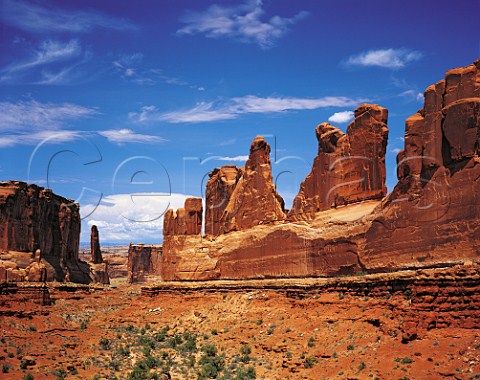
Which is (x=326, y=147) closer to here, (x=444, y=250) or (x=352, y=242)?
(x=352, y=242)

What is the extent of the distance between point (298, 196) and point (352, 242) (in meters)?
17.0

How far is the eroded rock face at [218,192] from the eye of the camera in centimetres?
5478

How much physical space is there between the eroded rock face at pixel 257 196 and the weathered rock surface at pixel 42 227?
2173cm

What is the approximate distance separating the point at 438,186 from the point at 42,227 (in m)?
62.4

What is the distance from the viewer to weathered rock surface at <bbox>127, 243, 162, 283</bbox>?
4601 inches

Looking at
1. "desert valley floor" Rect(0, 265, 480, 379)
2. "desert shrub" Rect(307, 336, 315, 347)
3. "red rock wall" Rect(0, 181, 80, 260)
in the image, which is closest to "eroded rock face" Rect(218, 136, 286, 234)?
"desert valley floor" Rect(0, 265, 480, 379)

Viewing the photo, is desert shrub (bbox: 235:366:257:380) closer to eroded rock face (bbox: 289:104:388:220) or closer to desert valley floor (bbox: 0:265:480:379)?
desert valley floor (bbox: 0:265:480:379)

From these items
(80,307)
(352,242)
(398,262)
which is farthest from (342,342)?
(80,307)

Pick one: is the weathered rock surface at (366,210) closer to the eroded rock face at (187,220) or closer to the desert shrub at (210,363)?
the eroded rock face at (187,220)

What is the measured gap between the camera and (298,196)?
4781cm

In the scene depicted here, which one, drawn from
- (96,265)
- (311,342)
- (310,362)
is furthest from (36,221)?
(310,362)

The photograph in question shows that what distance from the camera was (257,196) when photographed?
140 feet

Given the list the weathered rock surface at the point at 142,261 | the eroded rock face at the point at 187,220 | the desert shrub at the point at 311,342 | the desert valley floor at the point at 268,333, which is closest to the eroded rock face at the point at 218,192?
the eroded rock face at the point at 187,220

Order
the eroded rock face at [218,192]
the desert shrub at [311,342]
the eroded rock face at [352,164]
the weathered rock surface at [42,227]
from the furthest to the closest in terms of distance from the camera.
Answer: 1. the weathered rock surface at [42,227]
2. the eroded rock face at [218,192]
3. the eroded rock face at [352,164]
4. the desert shrub at [311,342]
